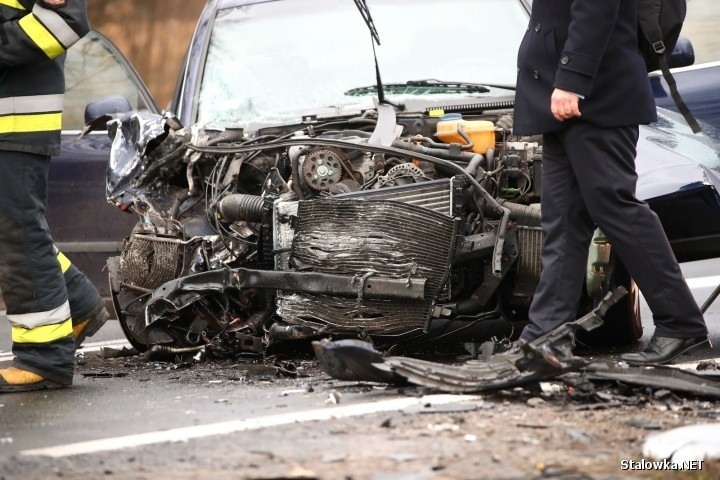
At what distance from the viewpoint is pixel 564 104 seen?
17.8 ft

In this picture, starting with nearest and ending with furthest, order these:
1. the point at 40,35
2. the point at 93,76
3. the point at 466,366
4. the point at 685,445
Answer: the point at 685,445 → the point at 466,366 → the point at 40,35 → the point at 93,76

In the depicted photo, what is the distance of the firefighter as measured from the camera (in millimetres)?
5758

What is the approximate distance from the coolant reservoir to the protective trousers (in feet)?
5.80

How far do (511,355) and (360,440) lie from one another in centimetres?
113

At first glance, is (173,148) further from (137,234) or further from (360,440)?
(360,440)

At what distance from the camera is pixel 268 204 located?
6484 mm

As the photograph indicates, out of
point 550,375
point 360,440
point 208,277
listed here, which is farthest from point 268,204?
point 360,440

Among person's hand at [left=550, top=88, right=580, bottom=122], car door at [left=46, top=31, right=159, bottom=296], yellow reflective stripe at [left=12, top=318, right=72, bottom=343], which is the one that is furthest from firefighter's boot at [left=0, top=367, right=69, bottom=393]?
car door at [left=46, top=31, right=159, bottom=296]

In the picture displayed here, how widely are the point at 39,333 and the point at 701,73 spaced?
415 centimetres

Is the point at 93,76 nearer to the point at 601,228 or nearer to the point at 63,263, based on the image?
the point at 63,263

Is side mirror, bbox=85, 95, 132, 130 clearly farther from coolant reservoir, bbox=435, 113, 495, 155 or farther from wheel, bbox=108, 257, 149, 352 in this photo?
coolant reservoir, bbox=435, 113, 495, 155

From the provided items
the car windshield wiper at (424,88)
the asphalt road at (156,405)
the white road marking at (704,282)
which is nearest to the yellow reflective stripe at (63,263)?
the asphalt road at (156,405)

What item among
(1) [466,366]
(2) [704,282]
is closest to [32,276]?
(1) [466,366]

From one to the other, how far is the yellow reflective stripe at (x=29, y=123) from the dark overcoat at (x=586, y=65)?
6.20ft
